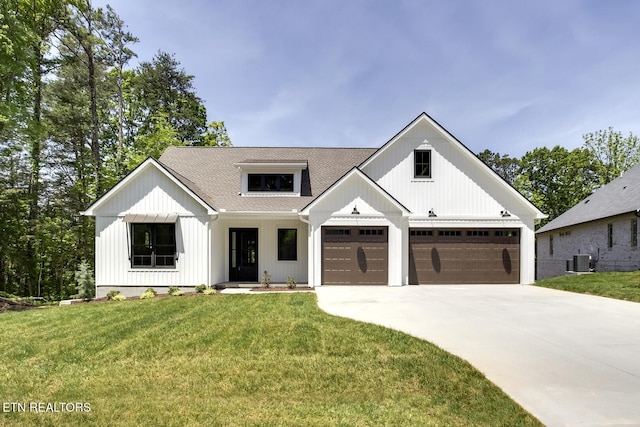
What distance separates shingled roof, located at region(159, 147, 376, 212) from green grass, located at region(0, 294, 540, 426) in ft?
26.2

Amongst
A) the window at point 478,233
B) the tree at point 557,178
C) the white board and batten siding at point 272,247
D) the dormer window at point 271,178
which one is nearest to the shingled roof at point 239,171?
the dormer window at point 271,178

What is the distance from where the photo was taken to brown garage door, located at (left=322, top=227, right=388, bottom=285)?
566 inches

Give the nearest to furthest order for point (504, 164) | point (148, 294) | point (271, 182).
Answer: point (148, 294), point (271, 182), point (504, 164)

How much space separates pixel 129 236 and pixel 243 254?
4628 millimetres

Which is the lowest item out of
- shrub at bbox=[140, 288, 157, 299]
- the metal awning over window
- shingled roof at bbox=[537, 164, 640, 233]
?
shrub at bbox=[140, 288, 157, 299]

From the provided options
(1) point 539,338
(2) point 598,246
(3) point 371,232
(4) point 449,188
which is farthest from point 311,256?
(2) point 598,246

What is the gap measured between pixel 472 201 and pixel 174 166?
14.5 metres

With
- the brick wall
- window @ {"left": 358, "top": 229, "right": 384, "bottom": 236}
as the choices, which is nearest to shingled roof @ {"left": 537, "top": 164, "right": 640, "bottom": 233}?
the brick wall

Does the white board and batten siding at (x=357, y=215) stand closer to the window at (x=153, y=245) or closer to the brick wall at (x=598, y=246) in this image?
the window at (x=153, y=245)

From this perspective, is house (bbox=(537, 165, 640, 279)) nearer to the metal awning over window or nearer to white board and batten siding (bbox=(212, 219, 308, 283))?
white board and batten siding (bbox=(212, 219, 308, 283))

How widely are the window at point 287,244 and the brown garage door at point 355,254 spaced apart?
5.65 feet

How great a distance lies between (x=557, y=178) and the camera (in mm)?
39219

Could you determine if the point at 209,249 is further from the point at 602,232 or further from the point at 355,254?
the point at 602,232

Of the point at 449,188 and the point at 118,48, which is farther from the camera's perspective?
the point at 118,48
